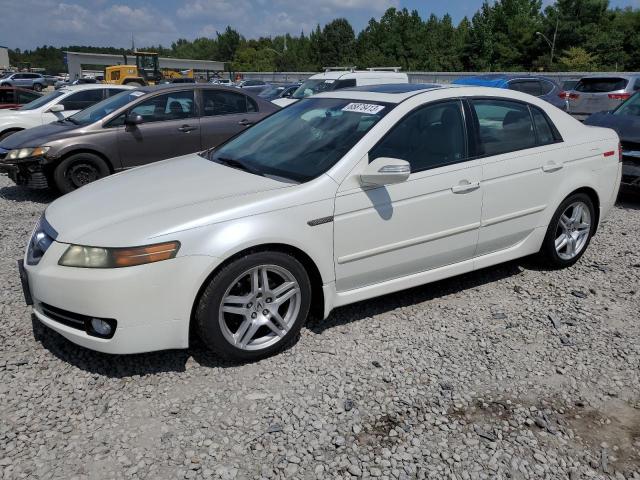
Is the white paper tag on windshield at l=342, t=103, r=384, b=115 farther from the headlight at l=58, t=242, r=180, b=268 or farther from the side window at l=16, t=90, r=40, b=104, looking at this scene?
the side window at l=16, t=90, r=40, b=104

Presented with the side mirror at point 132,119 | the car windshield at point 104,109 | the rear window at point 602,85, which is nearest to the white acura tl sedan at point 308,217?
the side mirror at point 132,119

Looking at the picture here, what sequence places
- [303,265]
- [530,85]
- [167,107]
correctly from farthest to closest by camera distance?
[530,85] < [167,107] < [303,265]

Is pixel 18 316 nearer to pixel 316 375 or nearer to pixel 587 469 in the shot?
pixel 316 375

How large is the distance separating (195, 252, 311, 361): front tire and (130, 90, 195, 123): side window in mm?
5311

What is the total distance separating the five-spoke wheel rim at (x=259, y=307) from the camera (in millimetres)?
3188

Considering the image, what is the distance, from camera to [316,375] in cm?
325

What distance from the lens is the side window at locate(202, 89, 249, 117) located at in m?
8.22

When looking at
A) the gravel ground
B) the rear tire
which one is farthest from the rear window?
the rear tire

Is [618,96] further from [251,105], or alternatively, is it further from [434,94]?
[434,94]

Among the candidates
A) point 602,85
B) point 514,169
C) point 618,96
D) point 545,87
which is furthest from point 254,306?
point 602,85

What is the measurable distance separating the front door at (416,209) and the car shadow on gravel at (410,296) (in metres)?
0.43

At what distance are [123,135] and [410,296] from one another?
5.05 metres

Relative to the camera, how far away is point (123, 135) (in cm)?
757

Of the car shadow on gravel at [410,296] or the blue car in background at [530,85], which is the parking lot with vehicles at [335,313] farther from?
the blue car in background at [530,85]
